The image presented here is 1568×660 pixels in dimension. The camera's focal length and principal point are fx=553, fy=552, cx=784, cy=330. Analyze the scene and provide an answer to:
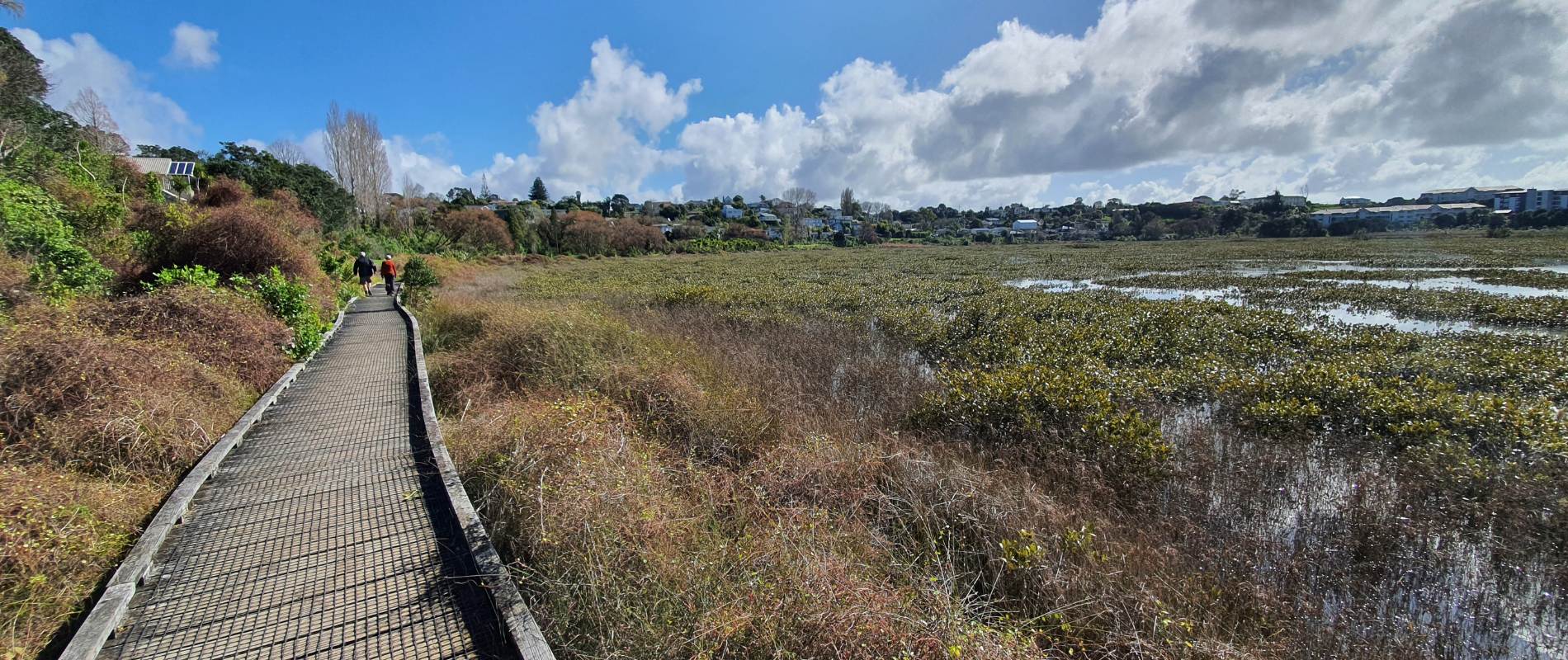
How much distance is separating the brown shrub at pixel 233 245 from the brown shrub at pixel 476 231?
35.9 m

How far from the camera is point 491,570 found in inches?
136

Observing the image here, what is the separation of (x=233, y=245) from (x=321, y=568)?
1033 centimetres

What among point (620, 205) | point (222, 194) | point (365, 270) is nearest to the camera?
point (365, 270)

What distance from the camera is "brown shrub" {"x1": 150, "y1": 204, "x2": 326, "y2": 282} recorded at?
9.92 meters

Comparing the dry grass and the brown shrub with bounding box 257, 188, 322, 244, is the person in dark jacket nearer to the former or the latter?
the brown shrub with bounding box 257, 188, 322, 244

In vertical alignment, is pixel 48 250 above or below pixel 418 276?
above

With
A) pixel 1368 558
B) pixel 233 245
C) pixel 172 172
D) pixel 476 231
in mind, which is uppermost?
pixel 172 172

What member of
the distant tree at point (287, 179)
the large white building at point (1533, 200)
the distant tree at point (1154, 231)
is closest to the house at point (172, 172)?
the distant tree at point (287, 179)

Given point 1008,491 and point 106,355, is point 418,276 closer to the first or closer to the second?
point 106,355

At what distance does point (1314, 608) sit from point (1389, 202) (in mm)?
170786

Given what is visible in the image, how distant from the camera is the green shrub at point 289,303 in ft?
28.9

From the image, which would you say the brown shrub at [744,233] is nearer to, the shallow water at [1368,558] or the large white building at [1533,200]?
the shallow water at [1368,558]

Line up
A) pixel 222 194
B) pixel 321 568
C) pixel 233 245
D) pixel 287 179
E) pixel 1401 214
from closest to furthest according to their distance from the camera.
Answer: pixel 321 568, pixel 233 245, pixel 222 194, pixel 287 179, pixel 1401 214

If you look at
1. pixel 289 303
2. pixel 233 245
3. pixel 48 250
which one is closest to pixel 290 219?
pixel 233 245
